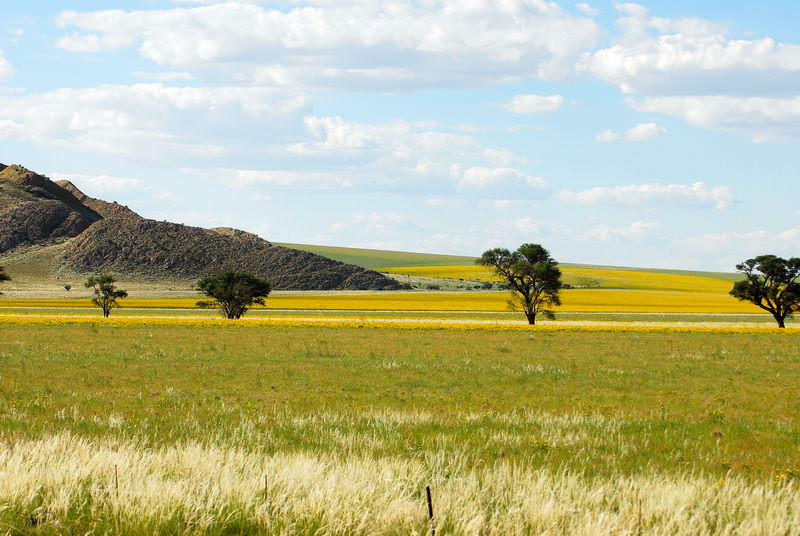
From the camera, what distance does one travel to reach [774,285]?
6525cm

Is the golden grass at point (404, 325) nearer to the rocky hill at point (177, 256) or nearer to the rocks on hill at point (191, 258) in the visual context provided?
the rocky hill at point (177, 256)

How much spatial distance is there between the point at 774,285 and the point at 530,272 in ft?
67.7

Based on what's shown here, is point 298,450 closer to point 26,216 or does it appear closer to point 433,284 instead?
point 433,284

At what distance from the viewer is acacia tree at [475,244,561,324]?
66.9 metres

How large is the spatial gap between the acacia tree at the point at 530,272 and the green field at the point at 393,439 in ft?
97.7

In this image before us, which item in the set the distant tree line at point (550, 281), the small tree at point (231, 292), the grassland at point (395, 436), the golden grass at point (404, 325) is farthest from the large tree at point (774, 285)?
the small tree at point (231, 292)

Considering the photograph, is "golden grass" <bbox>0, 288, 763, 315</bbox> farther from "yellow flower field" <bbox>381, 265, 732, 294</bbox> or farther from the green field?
the green field

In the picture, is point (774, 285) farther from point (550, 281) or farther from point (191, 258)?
point (191, 258)

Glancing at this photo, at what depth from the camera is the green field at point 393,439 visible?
7.77 m

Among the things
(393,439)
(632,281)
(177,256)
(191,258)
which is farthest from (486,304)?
(177,256)

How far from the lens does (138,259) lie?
550ft

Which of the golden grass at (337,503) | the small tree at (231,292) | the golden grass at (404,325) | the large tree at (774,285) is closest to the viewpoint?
the golden grass at (337,503)

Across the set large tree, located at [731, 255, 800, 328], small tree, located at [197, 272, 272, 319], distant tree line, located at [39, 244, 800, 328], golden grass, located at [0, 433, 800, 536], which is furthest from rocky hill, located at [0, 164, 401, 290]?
golden grass, located at [0, 433, 800, 536]

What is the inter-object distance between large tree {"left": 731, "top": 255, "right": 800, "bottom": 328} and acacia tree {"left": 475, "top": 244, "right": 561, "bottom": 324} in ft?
52.1
